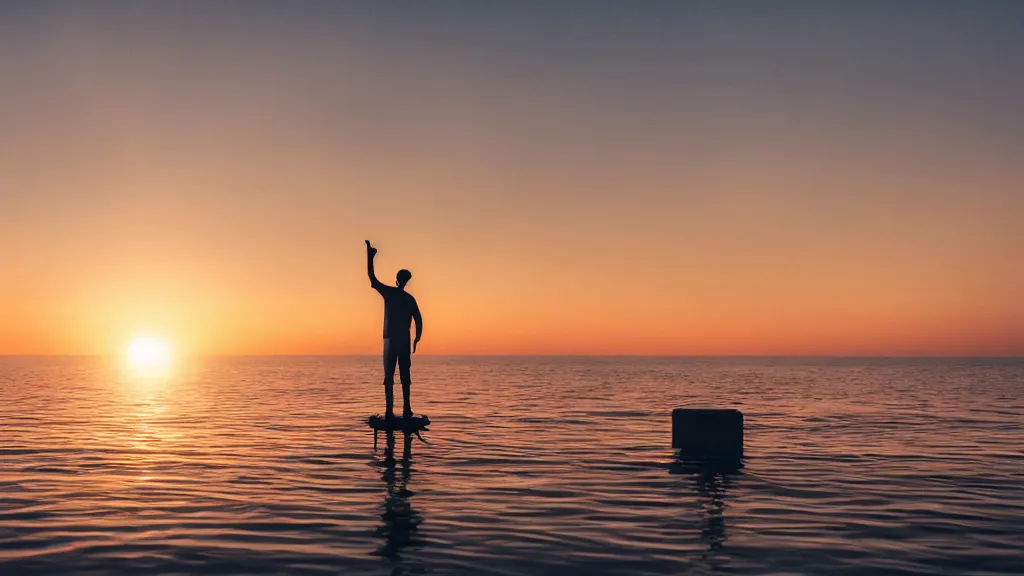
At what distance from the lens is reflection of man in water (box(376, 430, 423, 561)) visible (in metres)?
9.52

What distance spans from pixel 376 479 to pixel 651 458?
228 inches

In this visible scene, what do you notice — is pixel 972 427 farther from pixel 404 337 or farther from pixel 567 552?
pixel 567 552

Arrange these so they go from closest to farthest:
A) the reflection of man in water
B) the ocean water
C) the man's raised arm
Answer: the ocean water
the reflection of man in water
the man's raised arm

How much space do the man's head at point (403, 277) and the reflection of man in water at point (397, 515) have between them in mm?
3284

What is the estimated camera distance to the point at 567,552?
30.6 feet

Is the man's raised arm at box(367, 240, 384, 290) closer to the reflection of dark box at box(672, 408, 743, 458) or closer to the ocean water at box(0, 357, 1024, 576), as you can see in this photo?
the ocean water at box(0, 357, 1024, 576)

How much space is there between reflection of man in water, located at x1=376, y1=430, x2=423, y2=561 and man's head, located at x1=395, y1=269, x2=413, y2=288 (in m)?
3.28

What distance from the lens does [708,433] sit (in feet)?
56.7

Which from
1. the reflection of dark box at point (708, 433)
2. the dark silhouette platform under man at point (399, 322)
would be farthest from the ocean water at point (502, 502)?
the dark silhouette platform under man at point (399, 322)

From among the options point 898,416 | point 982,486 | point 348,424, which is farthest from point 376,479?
point 898,416

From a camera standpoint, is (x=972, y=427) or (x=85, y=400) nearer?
(x=972, y=427)

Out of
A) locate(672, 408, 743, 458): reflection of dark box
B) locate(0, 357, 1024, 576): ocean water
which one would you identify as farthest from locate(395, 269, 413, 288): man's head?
locate(672, 408, 743, 458): reflection of dark box

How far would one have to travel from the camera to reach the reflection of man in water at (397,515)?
952 cm

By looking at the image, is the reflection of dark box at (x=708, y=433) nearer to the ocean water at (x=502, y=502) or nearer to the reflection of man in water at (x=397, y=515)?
the ocean water at (x=502, y=502)
